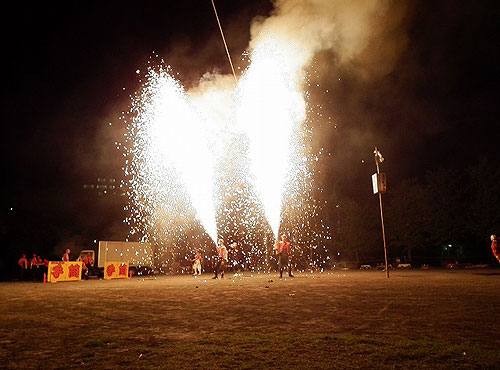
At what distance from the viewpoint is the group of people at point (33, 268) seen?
950 inches

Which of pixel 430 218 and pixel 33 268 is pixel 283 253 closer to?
pixel 33 268

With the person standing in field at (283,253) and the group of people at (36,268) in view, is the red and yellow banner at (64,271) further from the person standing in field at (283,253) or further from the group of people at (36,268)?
the person standing in field at (283,253)

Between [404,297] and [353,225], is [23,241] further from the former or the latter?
[404,297]

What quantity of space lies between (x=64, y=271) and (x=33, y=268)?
15.9 feet

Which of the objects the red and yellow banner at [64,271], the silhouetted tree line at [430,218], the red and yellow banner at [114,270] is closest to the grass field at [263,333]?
the red and yellow banner at [64,271]

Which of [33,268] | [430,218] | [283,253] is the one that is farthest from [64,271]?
[430,218]

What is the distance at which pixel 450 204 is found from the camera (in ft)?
127

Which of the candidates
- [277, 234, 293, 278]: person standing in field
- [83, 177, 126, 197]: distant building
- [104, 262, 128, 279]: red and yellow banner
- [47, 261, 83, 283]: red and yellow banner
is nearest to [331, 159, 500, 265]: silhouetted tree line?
[277, 234, 293, 278]: person standing in field

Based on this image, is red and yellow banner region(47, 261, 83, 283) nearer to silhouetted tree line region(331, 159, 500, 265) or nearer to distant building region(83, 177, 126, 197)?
silhouetted tree line region(331, 159, 500, 265)

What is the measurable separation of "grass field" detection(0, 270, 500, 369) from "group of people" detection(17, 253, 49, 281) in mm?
16906

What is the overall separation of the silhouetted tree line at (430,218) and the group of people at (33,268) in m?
27.2

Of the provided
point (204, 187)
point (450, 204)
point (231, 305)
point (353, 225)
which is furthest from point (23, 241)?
point (450, 204)

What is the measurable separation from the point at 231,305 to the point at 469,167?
38450 millimetres

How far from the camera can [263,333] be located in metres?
5.82
